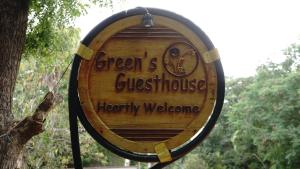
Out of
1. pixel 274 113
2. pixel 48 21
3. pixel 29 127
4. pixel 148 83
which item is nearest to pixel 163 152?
pixel 148 83

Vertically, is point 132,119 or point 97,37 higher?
point 97,37

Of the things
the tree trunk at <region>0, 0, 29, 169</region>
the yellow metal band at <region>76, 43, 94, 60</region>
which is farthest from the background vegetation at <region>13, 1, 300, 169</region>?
the yellow metal band at <region>76, 43, 94, 60</region>

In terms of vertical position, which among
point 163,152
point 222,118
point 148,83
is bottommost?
point 222,118

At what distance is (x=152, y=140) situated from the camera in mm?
2029

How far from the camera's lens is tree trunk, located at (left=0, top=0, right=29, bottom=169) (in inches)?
123

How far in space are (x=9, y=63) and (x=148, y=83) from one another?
1.53 m

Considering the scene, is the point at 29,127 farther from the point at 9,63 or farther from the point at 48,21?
the point at 48,21

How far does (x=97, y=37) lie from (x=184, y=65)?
43 centimetres

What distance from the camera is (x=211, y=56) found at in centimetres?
204

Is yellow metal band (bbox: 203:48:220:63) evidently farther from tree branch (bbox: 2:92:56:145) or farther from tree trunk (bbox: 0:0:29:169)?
tree trunk (bbox: 0:0:29:169)

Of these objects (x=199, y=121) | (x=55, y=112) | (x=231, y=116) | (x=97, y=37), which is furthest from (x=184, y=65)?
(x=231, y=116)

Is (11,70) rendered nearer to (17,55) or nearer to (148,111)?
(17,55)

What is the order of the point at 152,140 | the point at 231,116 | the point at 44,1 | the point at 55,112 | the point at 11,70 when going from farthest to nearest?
the point at 231,116 < the point at 55,112 < the point at 44,1 < the point at 11,70 < the point at 152,140

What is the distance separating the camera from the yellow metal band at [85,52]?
6.70ft
